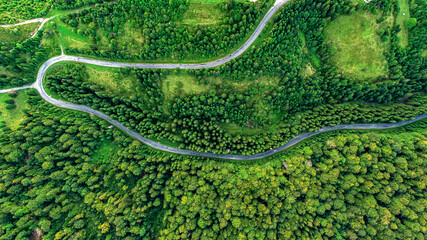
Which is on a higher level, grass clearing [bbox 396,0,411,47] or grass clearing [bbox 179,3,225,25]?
grass clearing [bbox 396,0,411,47]

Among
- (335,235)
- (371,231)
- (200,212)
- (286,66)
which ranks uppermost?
(286,66)

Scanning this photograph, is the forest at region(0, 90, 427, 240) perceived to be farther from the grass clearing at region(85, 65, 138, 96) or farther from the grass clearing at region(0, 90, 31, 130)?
the grass clearing at region(85, 65, 138, 96)

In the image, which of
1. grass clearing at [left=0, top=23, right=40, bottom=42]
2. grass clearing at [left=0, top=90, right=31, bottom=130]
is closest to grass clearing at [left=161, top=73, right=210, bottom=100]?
grass clearing at [left=0, top=90, right=31, bottom=130]

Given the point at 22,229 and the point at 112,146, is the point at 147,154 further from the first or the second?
the point at 22,229

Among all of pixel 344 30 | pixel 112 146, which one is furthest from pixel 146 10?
pixel 344 30

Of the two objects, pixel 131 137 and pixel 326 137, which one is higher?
pixel 326 137

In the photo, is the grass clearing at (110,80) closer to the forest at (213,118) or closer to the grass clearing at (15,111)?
the forest at (213,118)

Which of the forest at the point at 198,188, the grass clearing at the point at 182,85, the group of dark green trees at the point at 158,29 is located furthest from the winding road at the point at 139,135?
the grass clearing at the point at 182,85

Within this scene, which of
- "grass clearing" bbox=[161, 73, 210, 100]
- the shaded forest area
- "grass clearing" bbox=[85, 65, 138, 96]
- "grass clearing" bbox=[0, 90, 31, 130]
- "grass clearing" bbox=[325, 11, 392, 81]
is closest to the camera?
"grass clearing" bbox=[0, 90, 31, 130]
